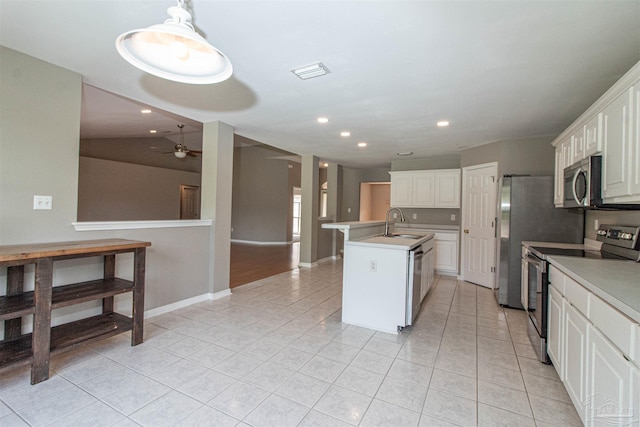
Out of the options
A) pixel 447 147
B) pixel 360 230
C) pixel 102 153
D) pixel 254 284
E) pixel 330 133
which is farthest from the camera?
pixel 102 153

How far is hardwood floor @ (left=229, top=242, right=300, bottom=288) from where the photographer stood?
525cm

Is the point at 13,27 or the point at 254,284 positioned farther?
the point at 254,284

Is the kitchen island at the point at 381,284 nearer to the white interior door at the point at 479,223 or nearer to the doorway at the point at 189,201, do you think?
the white interior door at the point at 479,223

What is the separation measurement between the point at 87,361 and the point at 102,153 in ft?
22.6

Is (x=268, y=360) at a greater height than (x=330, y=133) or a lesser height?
lesser

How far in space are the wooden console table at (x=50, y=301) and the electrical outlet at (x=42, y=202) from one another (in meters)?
0.37

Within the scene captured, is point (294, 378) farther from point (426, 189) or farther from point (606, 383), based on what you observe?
point (426, 189)

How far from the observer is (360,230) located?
3639mm

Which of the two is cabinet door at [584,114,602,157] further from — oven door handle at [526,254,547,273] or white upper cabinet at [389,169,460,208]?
white upper cabinet at [389,169,460,208]

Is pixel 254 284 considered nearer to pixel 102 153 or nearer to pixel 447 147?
pixel 447 147

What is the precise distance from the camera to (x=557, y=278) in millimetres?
2137

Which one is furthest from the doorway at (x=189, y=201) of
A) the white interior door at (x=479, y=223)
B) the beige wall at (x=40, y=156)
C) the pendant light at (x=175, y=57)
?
the pendant light at (x=175, y=57)

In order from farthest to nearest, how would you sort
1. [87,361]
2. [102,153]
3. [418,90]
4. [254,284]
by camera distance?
[102,153] < [254,284] < [418,90] < [87,361]

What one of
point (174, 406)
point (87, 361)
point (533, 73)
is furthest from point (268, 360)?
point (533, 73)
